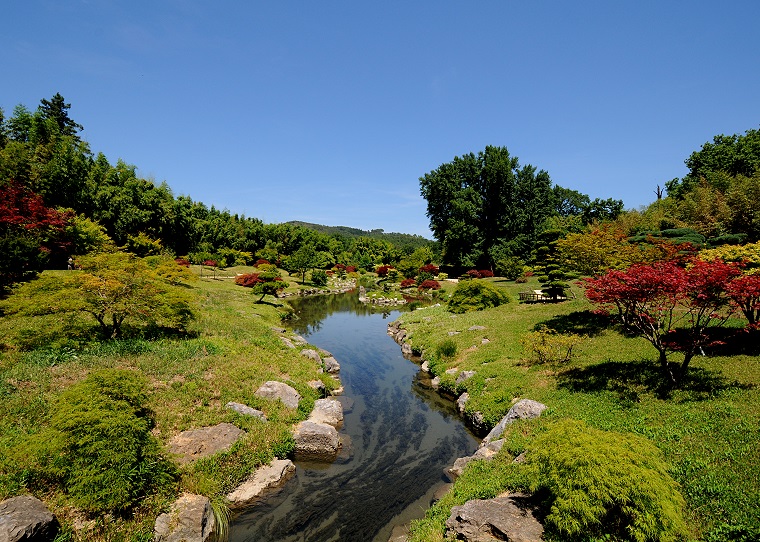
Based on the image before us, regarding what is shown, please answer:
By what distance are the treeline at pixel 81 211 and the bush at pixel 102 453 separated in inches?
607

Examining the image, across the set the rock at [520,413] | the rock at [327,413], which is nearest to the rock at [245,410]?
the rock at [327,413]

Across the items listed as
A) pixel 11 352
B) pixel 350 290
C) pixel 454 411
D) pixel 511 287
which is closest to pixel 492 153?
pixel 511 287

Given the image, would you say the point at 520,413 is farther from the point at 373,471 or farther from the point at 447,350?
the point at 447,350

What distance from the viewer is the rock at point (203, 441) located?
8422mm

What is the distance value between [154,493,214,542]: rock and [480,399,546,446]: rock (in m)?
6.82

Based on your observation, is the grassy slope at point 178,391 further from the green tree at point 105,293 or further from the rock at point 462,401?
the rock at point 462,401

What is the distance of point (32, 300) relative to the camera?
39.1ft

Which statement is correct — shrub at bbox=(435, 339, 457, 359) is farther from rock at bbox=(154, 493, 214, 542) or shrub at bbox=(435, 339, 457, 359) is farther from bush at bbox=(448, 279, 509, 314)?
rock at bbox=(154, 493, 214, 542)

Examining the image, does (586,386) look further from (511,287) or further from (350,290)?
(350,290)

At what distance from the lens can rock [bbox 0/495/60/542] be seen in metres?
5.09

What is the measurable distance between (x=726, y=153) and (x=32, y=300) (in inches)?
3017

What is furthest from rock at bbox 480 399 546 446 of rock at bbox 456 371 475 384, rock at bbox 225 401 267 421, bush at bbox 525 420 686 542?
rock at bbox 225 401 267 421

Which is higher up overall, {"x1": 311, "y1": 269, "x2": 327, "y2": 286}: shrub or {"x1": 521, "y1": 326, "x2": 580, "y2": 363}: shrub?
{"x1": 311, "y1": 269, "x2": 327, "y2": 286}: shrub

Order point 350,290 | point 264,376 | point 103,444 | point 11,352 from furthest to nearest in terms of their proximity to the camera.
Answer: point 350,290, point 264,376, point 11,352, point 103,444
